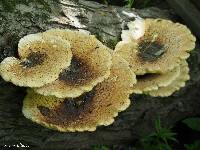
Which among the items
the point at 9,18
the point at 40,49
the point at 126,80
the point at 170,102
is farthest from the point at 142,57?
the point at 9,18

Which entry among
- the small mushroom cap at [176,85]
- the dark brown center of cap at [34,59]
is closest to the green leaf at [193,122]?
the small mushroom cap at [176,85]

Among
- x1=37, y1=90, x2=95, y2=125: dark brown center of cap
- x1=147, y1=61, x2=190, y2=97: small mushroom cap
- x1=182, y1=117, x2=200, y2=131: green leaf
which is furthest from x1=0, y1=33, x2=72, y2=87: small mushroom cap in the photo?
x1=182, y1=117, x2=200, y2=131: green leaf

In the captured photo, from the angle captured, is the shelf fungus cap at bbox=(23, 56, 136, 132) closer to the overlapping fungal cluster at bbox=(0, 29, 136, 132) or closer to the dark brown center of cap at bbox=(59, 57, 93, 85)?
the overlapping fungal cluster at bbox=(0, 29, 136, 132)

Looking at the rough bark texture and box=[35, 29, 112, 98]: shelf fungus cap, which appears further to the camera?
the rough bark texture

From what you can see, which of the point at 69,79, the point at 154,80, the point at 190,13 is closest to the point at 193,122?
the point at 154,80

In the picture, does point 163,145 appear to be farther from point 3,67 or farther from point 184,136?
point 3,67

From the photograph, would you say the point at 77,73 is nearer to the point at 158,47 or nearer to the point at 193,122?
the point at 158,47
